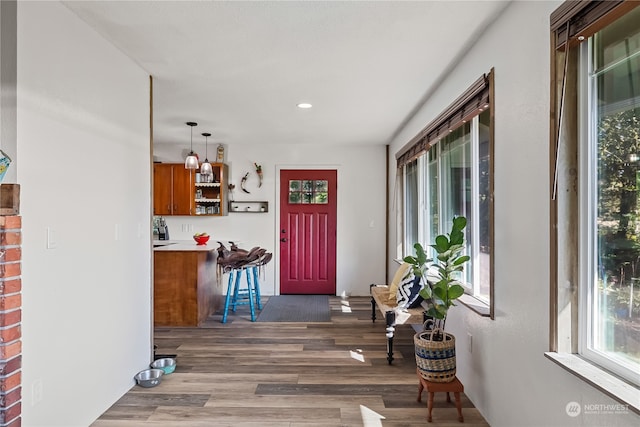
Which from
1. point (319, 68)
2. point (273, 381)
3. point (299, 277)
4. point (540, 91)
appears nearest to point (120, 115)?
point (319, 68)

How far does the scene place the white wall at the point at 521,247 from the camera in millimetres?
1794

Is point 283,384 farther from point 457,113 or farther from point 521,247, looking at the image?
point 457,113

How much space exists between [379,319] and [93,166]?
11.9ft

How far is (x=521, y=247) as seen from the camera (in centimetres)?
205

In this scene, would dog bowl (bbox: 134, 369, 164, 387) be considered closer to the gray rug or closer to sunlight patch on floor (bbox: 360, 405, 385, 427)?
A: sunlight patch on floor (bbox: 360, 405, 385, 427)

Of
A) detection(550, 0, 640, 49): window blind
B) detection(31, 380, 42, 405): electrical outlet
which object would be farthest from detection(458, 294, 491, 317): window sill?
detection(31, 380, 42, 405): electrical outlet

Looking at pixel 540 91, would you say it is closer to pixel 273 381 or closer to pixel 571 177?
pixel 571 177

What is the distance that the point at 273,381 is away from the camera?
312cm

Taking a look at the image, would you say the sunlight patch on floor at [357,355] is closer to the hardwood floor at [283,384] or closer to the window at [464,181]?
the hardwood floor at [283,384]

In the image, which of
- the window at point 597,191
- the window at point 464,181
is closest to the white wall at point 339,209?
the window at point 464,181

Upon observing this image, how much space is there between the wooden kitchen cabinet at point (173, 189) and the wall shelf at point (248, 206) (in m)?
0.65

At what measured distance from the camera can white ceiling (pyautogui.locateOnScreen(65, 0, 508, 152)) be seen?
2.22m

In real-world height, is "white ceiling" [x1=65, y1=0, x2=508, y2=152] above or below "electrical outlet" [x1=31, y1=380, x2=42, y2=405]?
above

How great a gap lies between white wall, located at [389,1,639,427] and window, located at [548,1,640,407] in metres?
0.10
